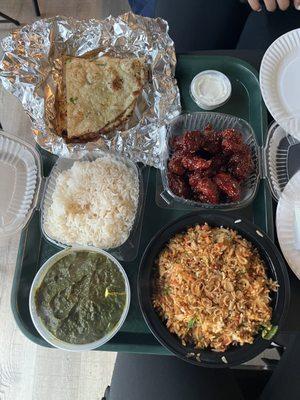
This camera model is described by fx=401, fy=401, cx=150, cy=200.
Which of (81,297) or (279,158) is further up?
(279,158)

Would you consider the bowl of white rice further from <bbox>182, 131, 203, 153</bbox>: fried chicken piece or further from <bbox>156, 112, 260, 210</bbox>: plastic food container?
<bbox>182, 131, 203, 153</bbox>: fried chicken piece

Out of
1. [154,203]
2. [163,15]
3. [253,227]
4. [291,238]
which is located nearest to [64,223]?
[154,203]

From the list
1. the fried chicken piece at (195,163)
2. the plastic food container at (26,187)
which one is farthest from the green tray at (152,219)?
the fried chicken piece at (195,163)

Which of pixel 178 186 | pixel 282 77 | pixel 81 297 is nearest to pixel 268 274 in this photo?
pixel 178 186

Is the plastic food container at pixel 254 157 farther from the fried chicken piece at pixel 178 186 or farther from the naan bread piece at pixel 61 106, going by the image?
the naan bread piece at pixel 61 106

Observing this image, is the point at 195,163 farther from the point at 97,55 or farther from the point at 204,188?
the point at 97,55

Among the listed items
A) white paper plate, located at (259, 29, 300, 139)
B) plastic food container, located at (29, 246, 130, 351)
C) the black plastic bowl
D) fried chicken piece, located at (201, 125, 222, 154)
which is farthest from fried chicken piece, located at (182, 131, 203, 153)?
plastic food container, located at (29, 246, 130, 351)

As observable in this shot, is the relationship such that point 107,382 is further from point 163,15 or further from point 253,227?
point 163,15
